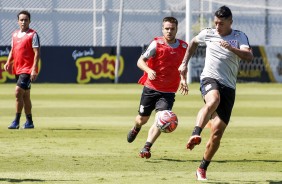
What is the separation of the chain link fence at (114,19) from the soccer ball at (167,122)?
90.8ft

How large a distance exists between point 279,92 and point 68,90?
698 centimetres

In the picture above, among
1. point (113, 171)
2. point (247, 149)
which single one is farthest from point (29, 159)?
point (247, 149)

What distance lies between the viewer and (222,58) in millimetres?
11172

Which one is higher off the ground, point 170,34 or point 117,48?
point 170,34

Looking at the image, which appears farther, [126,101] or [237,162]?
[126,101]

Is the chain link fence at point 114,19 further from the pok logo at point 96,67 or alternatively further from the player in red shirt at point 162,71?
the player in red shirt at point 162,71

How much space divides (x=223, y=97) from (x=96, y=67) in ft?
84.3

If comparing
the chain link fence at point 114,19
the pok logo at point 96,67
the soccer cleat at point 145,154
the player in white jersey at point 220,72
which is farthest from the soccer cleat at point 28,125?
the chain link fence at point 114,19

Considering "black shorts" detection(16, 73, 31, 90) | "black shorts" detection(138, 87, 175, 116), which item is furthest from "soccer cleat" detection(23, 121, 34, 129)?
"black shorts" detection(138, 87, 175, 116)

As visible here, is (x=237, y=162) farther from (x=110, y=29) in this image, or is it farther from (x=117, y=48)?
(x=110, y=29)

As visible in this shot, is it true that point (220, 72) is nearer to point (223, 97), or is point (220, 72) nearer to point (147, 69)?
point (223, 97)

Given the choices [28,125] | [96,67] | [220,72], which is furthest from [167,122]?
[96,67]

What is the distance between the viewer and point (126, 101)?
26.5m

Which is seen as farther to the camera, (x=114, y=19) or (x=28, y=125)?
(x=114, y=19)
